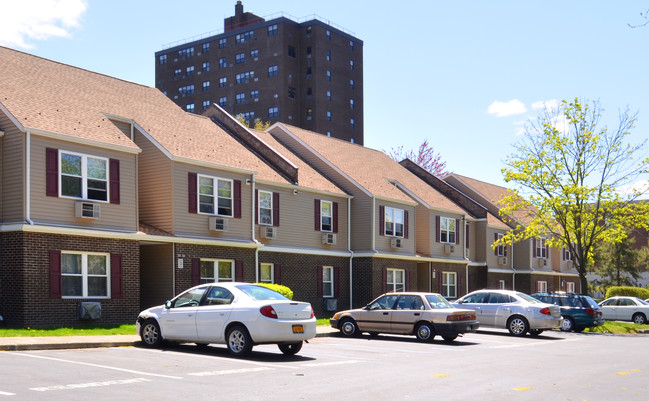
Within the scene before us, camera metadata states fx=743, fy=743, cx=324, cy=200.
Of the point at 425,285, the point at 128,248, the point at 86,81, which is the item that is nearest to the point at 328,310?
the point at 425,285

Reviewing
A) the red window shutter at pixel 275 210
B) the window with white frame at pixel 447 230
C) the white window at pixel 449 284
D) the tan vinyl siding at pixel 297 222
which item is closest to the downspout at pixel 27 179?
the tan vinyl siding at pixel 297 222

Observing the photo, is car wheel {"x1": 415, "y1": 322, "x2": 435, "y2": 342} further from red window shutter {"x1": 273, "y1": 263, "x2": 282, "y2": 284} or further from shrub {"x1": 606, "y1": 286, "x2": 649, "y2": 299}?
shrub {"x1": 606, "y1": 286, "x2": 649, "y2": 299}

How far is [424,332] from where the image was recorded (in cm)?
2134

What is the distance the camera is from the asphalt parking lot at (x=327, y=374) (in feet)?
35.2

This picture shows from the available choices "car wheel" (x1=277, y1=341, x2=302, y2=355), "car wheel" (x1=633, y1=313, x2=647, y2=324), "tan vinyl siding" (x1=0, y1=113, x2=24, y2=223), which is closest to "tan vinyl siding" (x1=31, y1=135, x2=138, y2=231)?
"tan vinyl siding" (x1=0, y1=113, x2=24, y2=223)

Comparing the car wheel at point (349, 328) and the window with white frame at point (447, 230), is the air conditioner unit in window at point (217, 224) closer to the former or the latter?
the car wheel at point (349, 328)

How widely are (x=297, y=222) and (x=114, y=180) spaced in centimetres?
1063

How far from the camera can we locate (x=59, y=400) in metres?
9.56

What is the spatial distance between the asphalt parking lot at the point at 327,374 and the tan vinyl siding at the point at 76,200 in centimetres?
670

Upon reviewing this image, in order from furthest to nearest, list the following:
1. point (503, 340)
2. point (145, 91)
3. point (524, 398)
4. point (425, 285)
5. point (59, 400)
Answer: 1. point (425, 285)
2. point (145, 91)
3. point (503, 340)
4. point (524, 398)
5. point (59, 400)

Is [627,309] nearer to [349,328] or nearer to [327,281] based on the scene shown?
[327,281]

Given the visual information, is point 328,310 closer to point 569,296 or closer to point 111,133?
point 569,296

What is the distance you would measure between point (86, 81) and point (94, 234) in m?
8.37

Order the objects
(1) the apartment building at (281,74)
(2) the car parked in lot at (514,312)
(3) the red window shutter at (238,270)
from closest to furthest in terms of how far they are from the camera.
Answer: (2) the car parked in lot at (514,312)
(3) the red window shutter at (238,270)
(1) the apartment building at (281,74)
